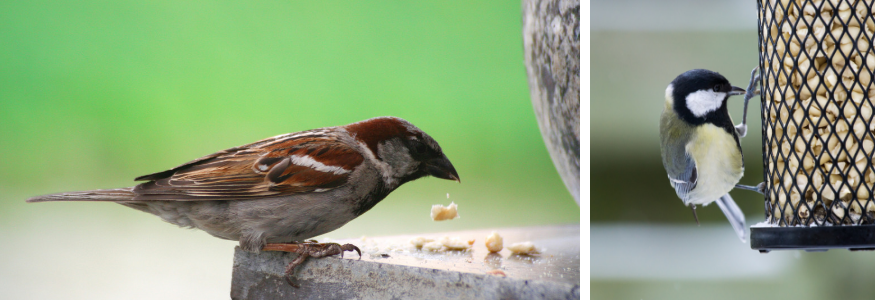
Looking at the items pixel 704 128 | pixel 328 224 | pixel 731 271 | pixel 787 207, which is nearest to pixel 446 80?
pixel 328 224

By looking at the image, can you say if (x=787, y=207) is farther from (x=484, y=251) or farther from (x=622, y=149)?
(x=622, y=149)

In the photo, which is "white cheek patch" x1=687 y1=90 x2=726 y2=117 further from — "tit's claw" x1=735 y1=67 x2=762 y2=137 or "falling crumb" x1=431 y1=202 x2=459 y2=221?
"falling crumb" x1=431 y1=202 x2=459 y2=221

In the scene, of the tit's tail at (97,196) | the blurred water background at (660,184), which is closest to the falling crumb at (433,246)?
the tit's tail at (97,196)

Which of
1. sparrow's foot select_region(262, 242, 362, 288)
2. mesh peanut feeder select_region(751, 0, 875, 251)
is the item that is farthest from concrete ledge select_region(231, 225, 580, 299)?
mesh peanut feeder select_region(751, 0, 875, 251)

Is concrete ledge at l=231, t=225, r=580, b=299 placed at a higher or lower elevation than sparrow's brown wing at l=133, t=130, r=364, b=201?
lower

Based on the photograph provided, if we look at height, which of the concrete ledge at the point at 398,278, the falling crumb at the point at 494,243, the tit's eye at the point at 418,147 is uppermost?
→ the tit's eye at the point at 418,147

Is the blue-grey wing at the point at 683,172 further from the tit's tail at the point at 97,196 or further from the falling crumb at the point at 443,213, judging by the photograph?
the tit's tail at the point at 97,196
